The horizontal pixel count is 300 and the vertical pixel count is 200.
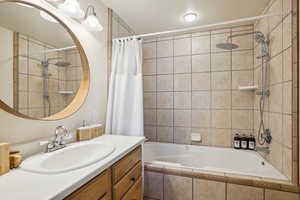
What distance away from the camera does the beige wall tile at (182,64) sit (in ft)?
7.95

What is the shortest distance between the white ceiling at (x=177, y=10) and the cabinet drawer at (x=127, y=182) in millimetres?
1696

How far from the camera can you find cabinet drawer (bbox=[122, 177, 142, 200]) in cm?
107

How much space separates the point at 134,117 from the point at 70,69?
0.78 m

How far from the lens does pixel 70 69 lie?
1284mm

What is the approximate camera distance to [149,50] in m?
2.64

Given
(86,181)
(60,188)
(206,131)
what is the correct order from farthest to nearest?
(206,131)
(86,181)
(60,188)

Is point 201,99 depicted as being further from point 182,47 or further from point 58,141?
point 58,141

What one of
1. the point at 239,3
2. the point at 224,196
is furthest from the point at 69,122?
the point at 239,3

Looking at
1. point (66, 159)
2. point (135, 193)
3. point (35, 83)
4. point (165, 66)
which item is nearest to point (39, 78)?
point (35, 83)

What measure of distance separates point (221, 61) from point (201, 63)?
0.95 feet

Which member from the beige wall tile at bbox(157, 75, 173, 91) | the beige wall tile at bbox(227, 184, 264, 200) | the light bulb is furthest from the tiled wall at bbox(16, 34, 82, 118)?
the beige wall tile at bbox(227, 184, 264, 200)

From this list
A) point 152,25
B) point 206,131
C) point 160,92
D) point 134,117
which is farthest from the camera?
point 160,92

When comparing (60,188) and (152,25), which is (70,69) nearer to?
(60,188)

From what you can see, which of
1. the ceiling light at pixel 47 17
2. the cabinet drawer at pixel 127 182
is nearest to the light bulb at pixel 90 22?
the ceiling light at pixel 47 17
